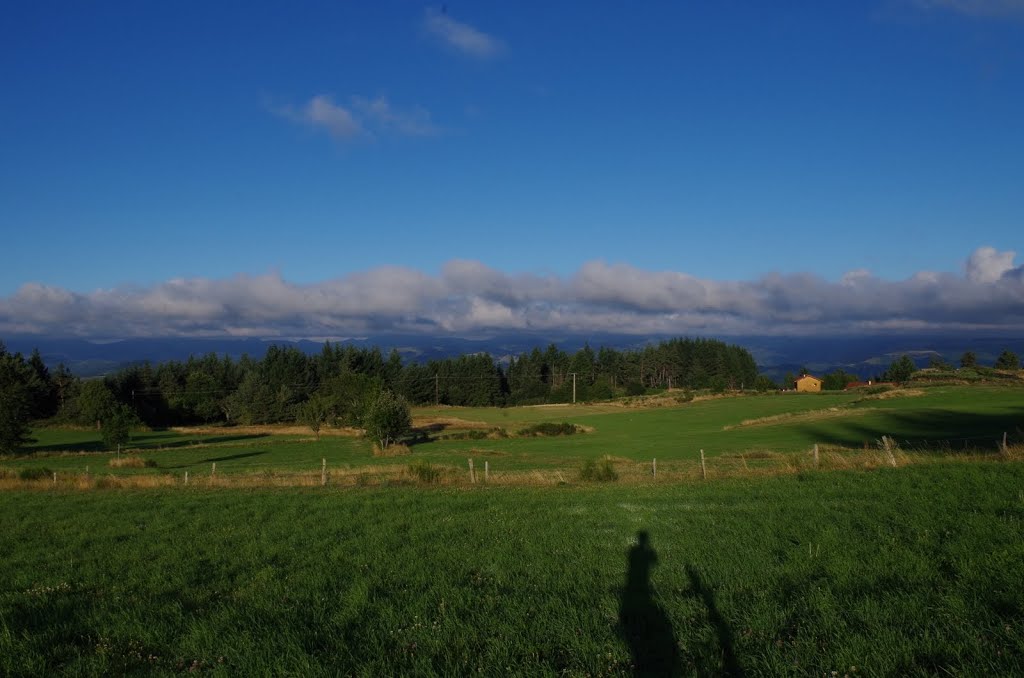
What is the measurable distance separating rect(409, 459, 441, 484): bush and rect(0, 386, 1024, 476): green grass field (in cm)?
1023

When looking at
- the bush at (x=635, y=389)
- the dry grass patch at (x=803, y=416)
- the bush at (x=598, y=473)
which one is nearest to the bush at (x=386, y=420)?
the dry grass patch at (x=803, y=416)

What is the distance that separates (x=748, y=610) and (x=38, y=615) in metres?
8.94

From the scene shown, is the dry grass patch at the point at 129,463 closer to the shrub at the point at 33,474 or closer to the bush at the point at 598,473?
the shrub at the point at 33,474

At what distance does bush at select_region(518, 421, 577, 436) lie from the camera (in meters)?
74.2

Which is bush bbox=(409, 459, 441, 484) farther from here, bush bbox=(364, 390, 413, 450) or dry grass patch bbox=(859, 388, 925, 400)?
dry grass patch bbox=(859, 388, 925, 400)

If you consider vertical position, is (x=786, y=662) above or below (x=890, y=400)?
above

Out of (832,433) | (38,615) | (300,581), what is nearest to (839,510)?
(300,581)

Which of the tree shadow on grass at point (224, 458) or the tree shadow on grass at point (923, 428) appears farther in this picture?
the tree shadow on grass at point (224, 458)

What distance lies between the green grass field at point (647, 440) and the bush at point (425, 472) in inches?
403

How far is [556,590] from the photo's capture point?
27.8ft

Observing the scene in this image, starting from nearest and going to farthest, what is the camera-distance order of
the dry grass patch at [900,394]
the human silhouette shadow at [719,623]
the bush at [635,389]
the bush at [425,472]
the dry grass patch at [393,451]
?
1. the human silhouette shadow at [719,623]
2. the bush at [425,472]
3. the dry grass patch at [393,451]
4. the dry grass patch at [900,394]
5. the bush at [635,389]

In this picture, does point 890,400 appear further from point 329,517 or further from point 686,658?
point 686,658

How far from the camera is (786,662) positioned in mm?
5672

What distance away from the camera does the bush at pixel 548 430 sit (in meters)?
74.2
